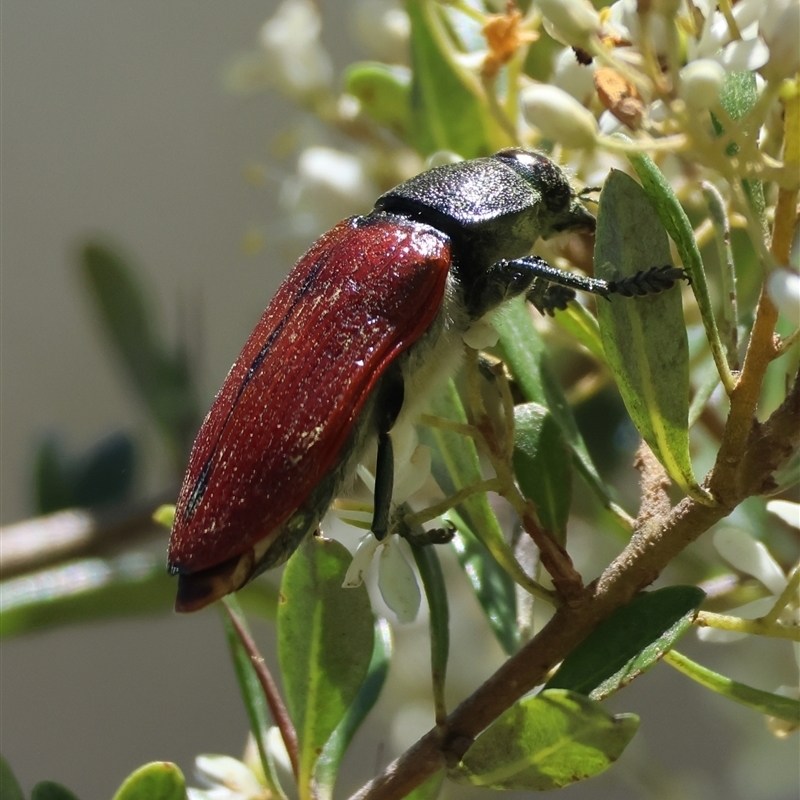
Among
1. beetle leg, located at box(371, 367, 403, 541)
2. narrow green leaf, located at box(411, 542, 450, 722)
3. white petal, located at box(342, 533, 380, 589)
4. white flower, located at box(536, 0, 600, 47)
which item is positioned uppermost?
white flower, located at box(536, 0, 600, 47)

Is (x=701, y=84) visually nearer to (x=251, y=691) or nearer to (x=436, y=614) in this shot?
(x=436, y=614)

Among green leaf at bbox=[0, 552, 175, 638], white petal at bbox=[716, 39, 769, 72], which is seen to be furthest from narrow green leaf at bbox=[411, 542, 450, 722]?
green leaf at bbox=[0, 552, 175, 638]

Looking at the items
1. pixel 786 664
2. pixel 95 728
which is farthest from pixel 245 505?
pixel 95 728

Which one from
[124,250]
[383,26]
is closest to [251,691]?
[383,26]

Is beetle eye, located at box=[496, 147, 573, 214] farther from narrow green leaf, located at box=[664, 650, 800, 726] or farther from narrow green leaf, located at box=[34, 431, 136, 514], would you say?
narrow green leaf, located at box=[34, 431, 136, 514]

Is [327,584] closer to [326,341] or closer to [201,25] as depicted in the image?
[326,341]

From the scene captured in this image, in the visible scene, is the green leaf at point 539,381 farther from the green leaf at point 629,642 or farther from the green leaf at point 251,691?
the green leaf at point 251,691
